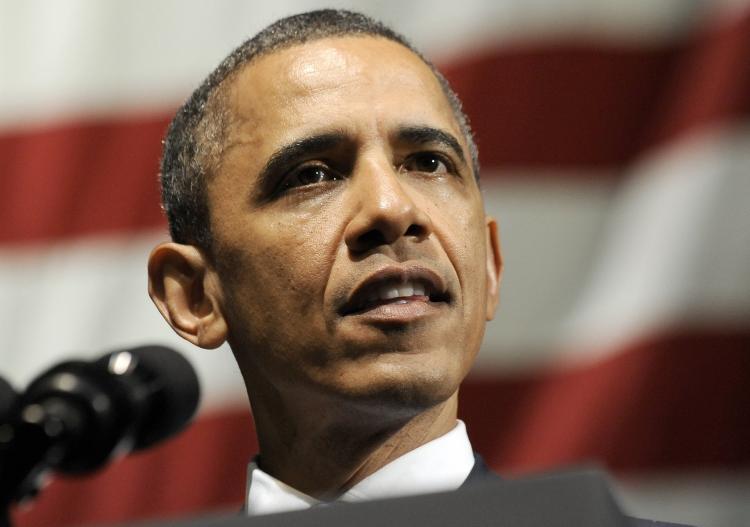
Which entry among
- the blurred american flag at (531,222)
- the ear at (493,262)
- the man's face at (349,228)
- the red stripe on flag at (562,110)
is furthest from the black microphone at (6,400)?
the red stripe on flag at (562,110)

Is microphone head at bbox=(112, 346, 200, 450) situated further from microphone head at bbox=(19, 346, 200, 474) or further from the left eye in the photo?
the left eye

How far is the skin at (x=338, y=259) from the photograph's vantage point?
1035 millimetres

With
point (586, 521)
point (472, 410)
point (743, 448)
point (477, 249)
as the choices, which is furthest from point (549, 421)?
point (586, 521)

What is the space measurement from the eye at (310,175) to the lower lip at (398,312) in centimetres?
15

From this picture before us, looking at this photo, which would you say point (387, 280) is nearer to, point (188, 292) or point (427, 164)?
point (427, 164)

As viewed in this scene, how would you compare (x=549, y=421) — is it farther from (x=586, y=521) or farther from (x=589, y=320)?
(x=586, y=521)

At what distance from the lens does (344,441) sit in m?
1.11

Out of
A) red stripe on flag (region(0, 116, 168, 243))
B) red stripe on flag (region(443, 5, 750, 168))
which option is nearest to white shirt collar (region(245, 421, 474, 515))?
red stripe on flag (region(443, 5, 750, 168))

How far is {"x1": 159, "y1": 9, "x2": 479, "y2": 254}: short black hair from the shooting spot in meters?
1.22

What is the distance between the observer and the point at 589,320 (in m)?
2.04

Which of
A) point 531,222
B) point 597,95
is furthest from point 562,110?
point 531,222

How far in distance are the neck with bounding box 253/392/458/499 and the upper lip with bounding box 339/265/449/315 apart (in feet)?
0.31

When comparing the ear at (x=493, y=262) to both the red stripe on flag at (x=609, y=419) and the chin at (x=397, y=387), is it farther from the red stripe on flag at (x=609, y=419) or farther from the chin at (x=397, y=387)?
the red stripe on flag at (x=609, y=419)

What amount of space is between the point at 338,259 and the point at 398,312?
78mm
